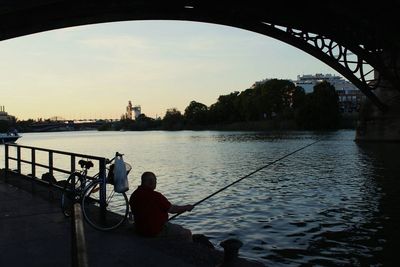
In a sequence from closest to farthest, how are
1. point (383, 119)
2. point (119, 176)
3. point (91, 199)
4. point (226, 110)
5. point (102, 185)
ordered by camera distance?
point (119, 176) → point (102, 185) → point (91, 199) → point (383, 119) → point (226, 110)

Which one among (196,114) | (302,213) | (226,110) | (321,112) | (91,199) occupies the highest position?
(226,110)

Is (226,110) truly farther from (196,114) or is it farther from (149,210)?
(149,210)

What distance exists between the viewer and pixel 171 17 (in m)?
31.5

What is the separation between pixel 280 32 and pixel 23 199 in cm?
2755

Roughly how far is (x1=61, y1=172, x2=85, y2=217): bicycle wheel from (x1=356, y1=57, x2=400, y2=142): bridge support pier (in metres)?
40.9

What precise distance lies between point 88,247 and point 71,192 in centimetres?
193

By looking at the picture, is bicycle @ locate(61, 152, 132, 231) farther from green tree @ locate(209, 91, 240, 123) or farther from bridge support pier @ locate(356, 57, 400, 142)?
green tree @ locate(209, 91, 240, 123)

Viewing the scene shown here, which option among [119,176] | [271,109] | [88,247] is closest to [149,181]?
[119,176]

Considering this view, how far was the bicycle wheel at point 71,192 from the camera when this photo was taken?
8.80 metres

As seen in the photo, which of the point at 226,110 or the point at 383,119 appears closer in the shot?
the point at 383,119

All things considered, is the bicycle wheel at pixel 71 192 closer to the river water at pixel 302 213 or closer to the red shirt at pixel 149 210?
the red shirt at pixel 149 210

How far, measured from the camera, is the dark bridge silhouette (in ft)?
78.6

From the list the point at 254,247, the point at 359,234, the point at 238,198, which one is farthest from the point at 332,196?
the point at 254,247

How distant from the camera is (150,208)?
7.40 meters
